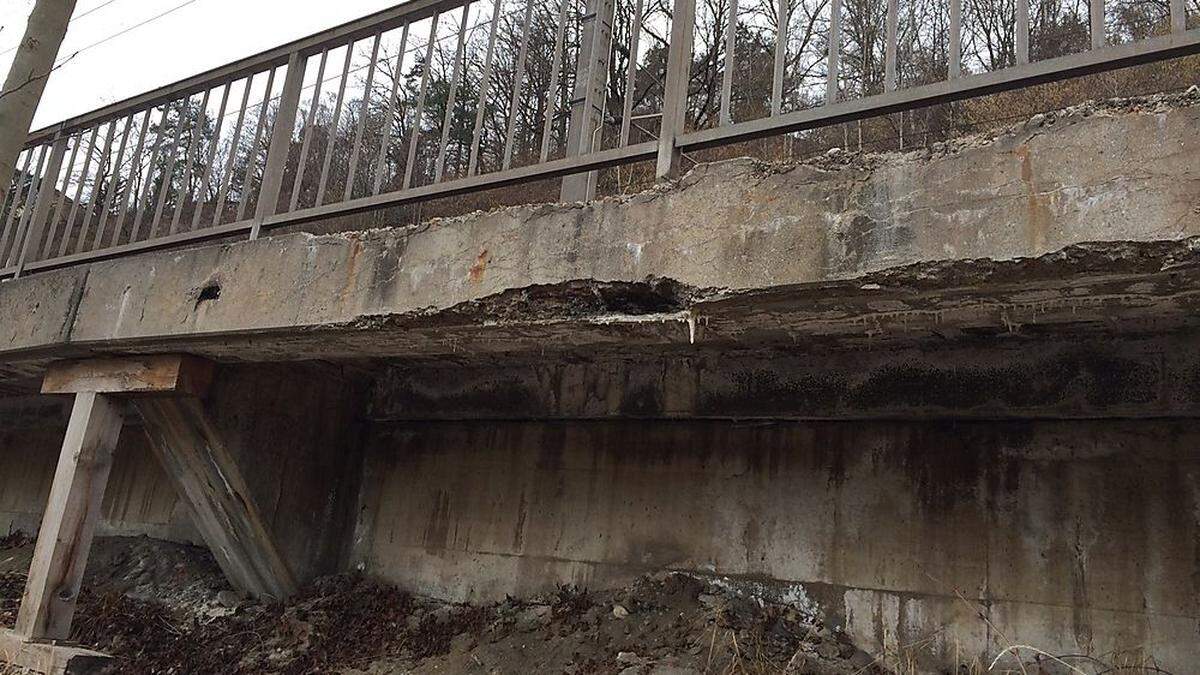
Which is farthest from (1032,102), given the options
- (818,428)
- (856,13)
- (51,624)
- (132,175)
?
(51,624)

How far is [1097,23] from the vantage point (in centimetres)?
246

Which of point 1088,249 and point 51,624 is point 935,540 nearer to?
point 1088,249

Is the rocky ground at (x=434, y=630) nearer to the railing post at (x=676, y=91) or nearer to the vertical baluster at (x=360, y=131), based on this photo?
the railing post at (x=676, y=91)

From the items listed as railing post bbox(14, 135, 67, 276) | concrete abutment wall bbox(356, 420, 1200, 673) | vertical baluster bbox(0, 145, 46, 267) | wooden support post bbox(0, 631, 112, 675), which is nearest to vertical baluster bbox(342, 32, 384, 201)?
concrete abutment wall bbox(356, 420, 1200, 673)

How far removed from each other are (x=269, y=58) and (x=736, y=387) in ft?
10.7

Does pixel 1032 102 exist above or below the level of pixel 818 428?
above

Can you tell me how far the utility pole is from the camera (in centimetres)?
520

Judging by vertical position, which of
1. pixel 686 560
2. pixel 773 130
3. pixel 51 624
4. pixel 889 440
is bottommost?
pixel 51 624

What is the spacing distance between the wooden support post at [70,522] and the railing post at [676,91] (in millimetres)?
3976

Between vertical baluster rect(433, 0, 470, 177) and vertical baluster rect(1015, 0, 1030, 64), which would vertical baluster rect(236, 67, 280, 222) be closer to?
vertical baluster rect(433, 0, 470, 177)

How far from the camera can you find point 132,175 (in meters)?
5.22

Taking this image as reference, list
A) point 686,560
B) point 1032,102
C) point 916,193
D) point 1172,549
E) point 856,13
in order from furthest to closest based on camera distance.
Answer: point 1032,102 → point 856,13 → point 686,560 → point 1172,549 → point 916,193

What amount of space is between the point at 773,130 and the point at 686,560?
2685 mm

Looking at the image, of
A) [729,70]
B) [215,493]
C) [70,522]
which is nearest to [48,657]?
[70,522]
